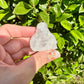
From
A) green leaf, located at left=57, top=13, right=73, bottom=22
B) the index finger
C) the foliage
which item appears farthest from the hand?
green leaf, located at left=57, top=13, right=73, bottom=22

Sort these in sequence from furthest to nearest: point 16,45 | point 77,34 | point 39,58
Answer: point 16,45 → point 77,34 → point 39,58

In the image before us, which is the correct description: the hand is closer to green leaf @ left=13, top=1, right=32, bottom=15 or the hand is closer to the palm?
the palm

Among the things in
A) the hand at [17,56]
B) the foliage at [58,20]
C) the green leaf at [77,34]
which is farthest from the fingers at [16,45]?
the green leaf at [77,34]

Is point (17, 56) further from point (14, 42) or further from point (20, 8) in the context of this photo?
point (20, 8)

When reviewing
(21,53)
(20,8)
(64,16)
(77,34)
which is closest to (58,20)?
(64,16)

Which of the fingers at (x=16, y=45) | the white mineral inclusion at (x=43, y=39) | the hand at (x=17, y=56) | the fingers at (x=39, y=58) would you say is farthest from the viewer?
the fingers at (x=16, y=45)

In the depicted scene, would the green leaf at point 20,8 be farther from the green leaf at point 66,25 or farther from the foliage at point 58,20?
the green leaf at point 66,25
